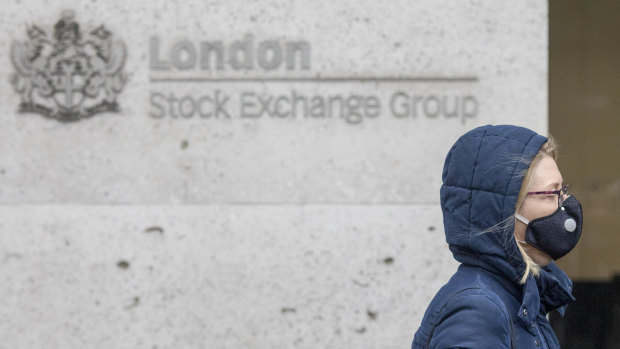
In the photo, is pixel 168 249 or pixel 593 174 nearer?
pixel 168 249

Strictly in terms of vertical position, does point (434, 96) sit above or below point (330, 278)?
above

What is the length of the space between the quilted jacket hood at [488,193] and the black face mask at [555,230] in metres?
0.10

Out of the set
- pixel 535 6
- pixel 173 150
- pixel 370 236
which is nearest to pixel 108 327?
pixel 173 150

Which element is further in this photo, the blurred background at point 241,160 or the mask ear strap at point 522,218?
the blurred background at point 241,160

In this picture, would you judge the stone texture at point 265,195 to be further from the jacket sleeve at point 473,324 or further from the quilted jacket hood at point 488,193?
the jacket sleeve at point 473,324

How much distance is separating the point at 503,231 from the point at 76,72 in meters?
3.09

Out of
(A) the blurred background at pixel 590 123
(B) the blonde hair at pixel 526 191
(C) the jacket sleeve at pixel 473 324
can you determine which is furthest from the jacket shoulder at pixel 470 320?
(A) the blurred background at pixel 590 123

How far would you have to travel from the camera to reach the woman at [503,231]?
5.96 ft

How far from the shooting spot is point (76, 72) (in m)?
4.34

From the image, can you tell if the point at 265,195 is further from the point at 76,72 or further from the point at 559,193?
the point at 559,193

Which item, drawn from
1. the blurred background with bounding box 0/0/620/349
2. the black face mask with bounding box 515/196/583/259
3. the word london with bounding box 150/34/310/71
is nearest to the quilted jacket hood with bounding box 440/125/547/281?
the black face mask with bounding box 515/196/583/259

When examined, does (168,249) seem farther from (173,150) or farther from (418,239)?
(418,239)

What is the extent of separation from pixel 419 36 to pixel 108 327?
2.27 m

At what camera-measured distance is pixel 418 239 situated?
4285 millimetres
